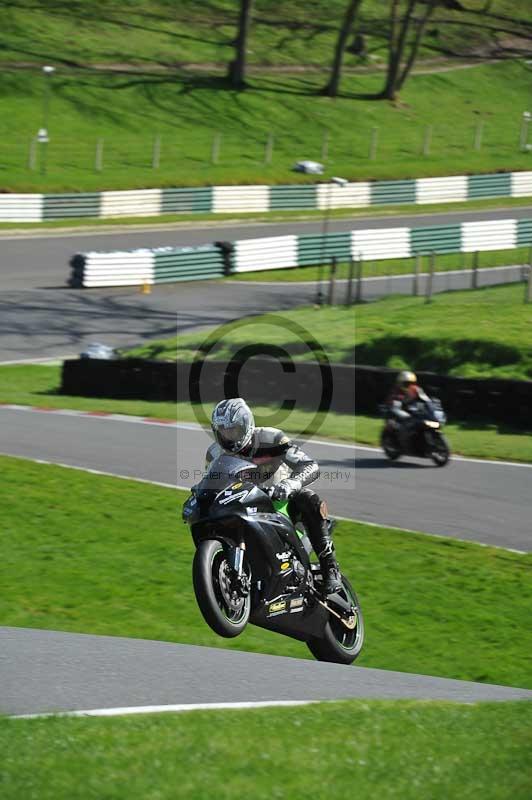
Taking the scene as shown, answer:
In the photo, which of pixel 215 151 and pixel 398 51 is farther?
pixel 398 51

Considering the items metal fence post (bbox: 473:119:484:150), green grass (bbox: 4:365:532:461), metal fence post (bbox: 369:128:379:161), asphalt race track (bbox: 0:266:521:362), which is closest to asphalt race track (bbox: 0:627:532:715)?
green grass (bbox: 4:365:532:461)

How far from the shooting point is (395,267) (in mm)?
35719

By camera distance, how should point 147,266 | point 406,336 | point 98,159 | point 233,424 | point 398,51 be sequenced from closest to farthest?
point 233,424 < point 406,336 < point 147,266 < point 98,159 < point 398,51

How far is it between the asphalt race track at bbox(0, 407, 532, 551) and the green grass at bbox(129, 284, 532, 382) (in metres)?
3.65

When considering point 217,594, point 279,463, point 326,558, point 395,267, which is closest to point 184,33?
point 395,267

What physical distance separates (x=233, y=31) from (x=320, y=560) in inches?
2368

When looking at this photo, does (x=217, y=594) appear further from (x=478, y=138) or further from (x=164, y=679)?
(x=478, y=138)

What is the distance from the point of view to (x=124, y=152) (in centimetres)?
4744

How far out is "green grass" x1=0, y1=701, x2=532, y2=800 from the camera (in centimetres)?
531

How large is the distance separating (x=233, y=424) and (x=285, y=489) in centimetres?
55

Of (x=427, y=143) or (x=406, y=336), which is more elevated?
(x=427, y=143)

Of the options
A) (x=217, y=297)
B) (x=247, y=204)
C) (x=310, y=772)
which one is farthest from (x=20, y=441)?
(x=247, y=204)

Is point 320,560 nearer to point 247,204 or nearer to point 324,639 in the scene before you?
point 324,639

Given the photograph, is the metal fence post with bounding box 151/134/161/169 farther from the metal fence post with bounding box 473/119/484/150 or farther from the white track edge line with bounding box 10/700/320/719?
the white track edge line with bounding box 10/700/320/719
